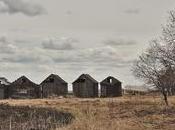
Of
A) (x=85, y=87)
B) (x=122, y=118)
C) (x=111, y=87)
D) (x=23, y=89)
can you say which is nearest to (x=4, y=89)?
(x=23, y=89)

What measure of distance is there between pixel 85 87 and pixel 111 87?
6.62 m

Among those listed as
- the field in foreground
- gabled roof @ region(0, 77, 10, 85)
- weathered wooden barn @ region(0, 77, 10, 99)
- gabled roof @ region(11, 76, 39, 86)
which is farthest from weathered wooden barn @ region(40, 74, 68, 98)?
the field in foreground

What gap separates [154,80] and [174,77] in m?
12.7

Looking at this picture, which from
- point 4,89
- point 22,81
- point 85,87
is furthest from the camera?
point 85,87

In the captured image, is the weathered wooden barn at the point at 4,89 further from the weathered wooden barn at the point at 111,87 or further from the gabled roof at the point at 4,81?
the weathered wooden barn at the point at 111,87

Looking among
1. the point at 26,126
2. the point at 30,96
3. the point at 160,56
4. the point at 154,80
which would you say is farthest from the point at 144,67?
the point at 30,96

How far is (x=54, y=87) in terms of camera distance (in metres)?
107

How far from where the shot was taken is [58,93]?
10700 centimetres

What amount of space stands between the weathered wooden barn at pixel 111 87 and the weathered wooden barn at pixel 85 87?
2.12m

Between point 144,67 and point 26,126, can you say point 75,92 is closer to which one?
point 144,67

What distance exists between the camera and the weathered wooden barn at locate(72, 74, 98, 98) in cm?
10806

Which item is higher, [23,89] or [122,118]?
[23,89]

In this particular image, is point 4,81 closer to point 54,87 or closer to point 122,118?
point 54,87

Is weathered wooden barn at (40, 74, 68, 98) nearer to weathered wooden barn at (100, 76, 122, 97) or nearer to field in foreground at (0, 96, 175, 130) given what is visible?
weathered wooden barn at (100, 76, 122, 97)
